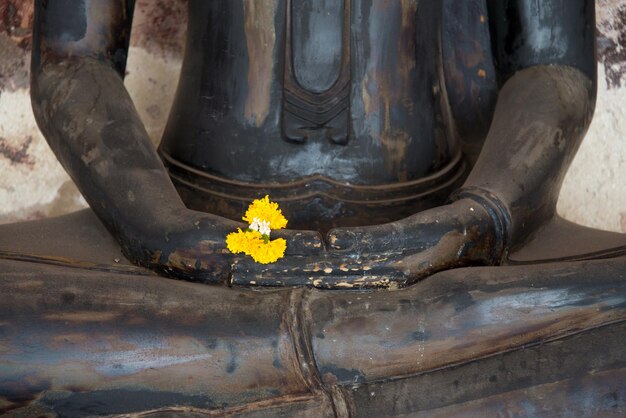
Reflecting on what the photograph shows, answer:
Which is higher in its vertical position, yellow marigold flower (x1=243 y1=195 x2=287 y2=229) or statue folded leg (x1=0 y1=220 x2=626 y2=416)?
yellow marigold flower (x1=243 y1=195 x2=287 y2=229)

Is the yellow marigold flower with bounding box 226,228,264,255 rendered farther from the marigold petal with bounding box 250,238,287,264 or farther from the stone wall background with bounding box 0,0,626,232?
the stone wall background with bounding box 0,0,626,232

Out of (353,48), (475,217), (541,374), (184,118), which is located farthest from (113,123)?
(541,374)

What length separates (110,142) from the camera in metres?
2.18

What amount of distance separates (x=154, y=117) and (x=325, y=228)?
0.90 metres

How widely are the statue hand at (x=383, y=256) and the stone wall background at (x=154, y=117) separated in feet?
3.27

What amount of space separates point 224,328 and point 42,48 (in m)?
0.75

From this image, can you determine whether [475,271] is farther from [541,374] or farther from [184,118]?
[184,118]

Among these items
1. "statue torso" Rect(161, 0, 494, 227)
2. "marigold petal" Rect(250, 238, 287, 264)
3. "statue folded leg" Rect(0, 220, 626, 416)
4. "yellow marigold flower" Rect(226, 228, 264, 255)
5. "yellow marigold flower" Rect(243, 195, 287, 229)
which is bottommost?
"statue folded leg" Rect(0, 220, 626, 416)

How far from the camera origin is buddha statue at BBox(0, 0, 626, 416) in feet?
6.17

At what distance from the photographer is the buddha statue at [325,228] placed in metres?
1.88

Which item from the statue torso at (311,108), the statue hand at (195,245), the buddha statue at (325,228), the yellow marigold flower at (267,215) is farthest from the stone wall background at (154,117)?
the yellow marigold flower at (267,215)

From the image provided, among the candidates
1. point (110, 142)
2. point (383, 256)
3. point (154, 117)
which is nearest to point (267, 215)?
point (383, 256)

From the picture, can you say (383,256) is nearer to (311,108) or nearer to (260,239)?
(260,239)

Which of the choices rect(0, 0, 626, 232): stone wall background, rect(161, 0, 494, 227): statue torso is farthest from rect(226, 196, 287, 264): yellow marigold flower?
rect(0, 0, 626, 232): stone wall background
